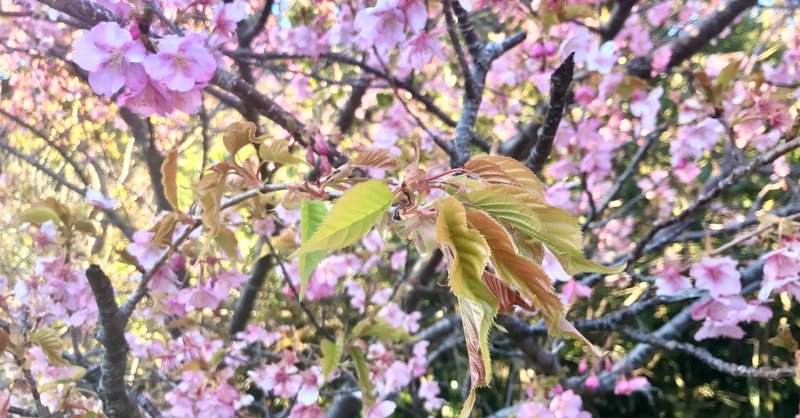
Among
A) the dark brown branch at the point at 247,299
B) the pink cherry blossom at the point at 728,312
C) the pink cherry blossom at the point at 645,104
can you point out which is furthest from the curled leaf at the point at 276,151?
the dark brown branch at the point at 247,299

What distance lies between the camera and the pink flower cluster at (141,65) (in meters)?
0.62

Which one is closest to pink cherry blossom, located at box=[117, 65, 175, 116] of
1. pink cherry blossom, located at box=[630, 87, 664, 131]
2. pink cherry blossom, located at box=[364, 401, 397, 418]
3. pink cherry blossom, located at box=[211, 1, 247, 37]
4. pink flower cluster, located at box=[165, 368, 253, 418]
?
pink cherry blossom, located at box=[211, 1, 247, 37]

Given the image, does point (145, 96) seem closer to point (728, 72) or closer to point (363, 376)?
point (363, 376)

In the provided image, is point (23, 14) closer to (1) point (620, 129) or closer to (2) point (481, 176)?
(2) point (481, 176)

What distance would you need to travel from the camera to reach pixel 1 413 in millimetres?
902

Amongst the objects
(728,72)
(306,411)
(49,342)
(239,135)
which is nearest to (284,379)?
(306,411)

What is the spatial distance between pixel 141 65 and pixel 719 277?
4.13 ft

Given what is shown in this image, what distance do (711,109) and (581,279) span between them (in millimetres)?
820

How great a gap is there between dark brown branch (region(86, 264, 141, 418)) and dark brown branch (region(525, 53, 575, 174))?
713 mm

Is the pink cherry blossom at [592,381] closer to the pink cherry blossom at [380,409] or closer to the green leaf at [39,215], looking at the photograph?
the pink cherry blossom at [380,409]

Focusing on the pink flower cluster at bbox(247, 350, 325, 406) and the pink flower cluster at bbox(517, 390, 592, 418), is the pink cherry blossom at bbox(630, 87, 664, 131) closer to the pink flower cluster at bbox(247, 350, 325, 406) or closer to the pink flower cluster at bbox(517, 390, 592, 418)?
the pink flower cluster at bbox(517, 390, 592, 418)

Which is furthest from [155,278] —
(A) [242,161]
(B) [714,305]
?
(B) [714,305]

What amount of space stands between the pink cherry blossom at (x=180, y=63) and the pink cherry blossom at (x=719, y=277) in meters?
1.12

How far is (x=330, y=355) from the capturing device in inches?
45.0
